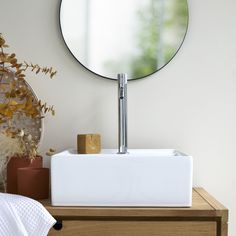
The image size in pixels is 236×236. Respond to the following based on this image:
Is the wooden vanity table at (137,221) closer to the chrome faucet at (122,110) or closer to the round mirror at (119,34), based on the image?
the chrome faucet at (122,110)

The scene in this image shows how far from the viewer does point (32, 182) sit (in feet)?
4.11

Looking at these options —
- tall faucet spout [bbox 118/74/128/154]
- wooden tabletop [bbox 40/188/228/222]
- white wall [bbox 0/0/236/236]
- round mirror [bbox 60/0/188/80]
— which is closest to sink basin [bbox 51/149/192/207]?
wooden tabletop [bbox 40/188/228/222]

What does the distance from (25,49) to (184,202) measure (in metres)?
0.85

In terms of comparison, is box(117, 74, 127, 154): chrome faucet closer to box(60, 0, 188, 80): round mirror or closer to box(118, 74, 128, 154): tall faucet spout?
box(118, 74, 128, 154): tall faucet spout

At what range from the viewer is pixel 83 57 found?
59.8 inches

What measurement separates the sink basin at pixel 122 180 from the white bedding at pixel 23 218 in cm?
11

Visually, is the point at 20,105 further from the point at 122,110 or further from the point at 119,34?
the point at 119,34

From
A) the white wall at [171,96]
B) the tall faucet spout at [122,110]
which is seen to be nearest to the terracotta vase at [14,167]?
the white wall at [171,96]

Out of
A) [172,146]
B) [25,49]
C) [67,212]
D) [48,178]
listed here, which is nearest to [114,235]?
[67,212]

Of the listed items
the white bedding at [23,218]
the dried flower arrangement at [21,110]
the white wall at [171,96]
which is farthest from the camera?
the white wall at [171,96]

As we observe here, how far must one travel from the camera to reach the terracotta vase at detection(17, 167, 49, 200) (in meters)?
1.25

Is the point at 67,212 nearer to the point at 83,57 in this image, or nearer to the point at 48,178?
the point at 48,178

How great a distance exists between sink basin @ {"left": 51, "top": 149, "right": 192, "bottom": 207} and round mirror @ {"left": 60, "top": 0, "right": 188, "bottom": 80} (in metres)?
0.45

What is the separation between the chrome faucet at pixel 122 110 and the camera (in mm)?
1349
